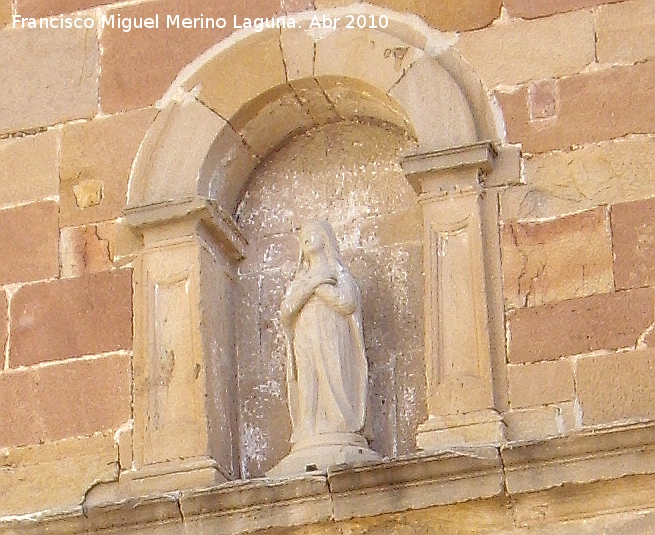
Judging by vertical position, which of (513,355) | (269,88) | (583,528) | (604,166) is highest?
(269,88)

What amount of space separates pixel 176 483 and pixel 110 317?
81 centimetres

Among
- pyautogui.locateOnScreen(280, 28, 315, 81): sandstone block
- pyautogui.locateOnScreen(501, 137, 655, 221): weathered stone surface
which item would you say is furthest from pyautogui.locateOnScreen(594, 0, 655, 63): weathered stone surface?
pyautogui.locateOnScreen(280, 28, 315, 81): sandstone block

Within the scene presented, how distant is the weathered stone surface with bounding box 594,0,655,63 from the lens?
7.39 meters

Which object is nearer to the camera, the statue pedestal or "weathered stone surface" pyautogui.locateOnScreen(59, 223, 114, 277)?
the statue pedestal

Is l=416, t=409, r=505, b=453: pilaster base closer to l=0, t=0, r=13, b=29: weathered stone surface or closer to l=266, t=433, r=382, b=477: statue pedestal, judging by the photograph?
l=266, t=433, r=382, b=477: statue pedestal

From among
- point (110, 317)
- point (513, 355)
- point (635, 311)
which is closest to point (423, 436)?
point (513, 355)

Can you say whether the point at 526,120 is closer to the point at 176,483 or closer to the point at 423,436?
the point at 423,436

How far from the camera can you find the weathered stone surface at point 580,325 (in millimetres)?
6934

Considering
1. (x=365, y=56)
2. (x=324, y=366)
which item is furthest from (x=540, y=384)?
(x=365, y=56)

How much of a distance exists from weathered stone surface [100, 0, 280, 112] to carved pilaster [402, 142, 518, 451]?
3.63 ft

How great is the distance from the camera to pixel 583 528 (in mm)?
6613

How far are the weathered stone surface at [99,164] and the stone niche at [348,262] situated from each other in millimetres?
508

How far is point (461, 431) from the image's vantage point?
22.6ft

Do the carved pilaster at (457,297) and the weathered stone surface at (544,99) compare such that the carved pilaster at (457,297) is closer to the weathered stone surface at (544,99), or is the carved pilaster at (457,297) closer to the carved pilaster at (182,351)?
the weathered stone surface at (544,99)
